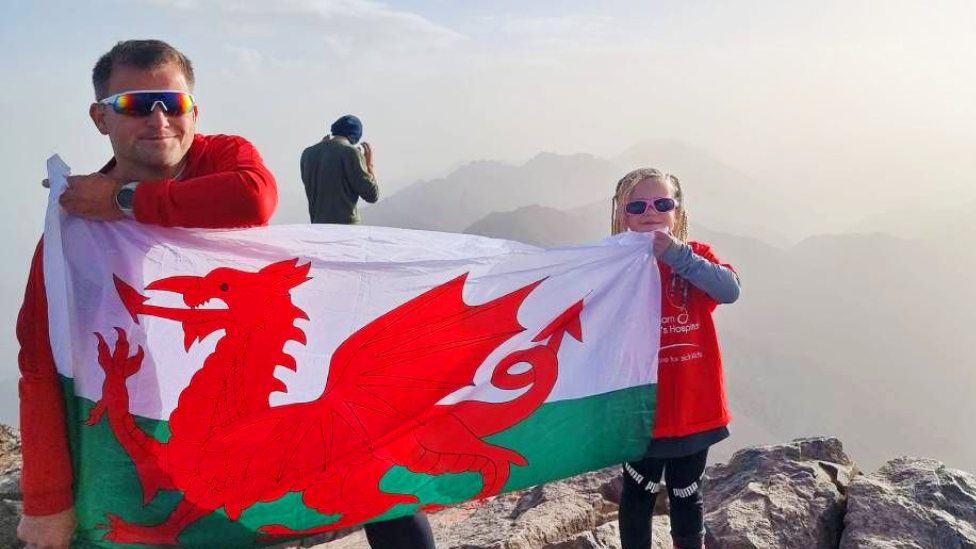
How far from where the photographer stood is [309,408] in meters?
2.99

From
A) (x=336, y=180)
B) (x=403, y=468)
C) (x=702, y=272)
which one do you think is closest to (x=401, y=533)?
(x=403, y=468)

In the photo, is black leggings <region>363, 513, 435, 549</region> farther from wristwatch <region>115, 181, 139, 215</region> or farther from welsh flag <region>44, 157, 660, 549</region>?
wristwatch <region>115, 181, 139, 215</region>

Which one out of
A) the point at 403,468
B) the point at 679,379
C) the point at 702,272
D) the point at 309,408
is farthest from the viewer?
the point at 679,379

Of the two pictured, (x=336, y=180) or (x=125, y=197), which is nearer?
(x=125, y=197)

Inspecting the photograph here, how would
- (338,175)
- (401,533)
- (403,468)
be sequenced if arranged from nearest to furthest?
(401,533) → (403,468) → (338,175)

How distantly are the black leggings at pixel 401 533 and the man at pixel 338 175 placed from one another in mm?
4367

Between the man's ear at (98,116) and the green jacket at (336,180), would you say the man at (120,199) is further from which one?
the green jacket at (336,180)

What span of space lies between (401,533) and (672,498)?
149 cm

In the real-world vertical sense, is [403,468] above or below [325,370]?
below

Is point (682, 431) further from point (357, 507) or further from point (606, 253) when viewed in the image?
point (357, 507)

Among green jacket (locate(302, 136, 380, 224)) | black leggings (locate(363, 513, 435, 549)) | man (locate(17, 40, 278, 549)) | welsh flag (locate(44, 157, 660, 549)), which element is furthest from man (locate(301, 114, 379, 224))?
black leggings (locate(363, 513, 435, 549))

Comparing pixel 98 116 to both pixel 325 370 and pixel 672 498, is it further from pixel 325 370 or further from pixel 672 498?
pixel 672 498

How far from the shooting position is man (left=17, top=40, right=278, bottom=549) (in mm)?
2482

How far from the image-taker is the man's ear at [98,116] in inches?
Result: 102
